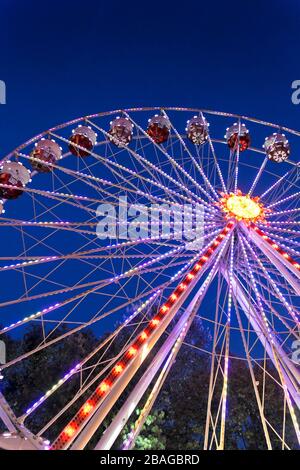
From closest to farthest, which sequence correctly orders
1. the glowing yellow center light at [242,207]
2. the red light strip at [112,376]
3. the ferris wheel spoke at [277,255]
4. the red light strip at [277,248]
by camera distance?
the red light strip at [112,376] → the ferris wheel spoke at [277,255] → the red light strip at [277,248] → the glowing yellow center light at [242,207]

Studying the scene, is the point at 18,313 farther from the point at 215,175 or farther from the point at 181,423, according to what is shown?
the point at 215,175

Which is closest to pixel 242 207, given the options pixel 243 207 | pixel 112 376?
pixel 243 207

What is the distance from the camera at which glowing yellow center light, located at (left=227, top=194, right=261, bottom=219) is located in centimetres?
1073

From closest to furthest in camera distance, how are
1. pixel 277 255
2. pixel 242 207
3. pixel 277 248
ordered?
pixel 277 255 → pixel 277 248 → pixel 242 207

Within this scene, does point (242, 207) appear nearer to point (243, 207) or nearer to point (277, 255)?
point (243, 207)

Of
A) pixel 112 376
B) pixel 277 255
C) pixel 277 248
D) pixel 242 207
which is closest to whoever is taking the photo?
pixel 112 376

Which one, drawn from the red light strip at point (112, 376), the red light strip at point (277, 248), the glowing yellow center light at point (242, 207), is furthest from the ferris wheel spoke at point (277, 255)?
the red light strip at point (112, 376)

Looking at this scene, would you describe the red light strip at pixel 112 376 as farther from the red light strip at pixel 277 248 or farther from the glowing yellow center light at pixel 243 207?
the glowing yellow center light at pixel 243 207

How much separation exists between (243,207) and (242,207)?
0.03m

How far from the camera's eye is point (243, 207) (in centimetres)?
1101

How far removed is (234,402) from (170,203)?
12.1 meters

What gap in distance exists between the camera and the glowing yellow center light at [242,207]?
35.0ft

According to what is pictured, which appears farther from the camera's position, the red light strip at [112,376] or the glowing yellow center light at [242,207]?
the glowing yellow center light at [242,207]

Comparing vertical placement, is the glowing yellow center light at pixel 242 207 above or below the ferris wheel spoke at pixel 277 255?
above
